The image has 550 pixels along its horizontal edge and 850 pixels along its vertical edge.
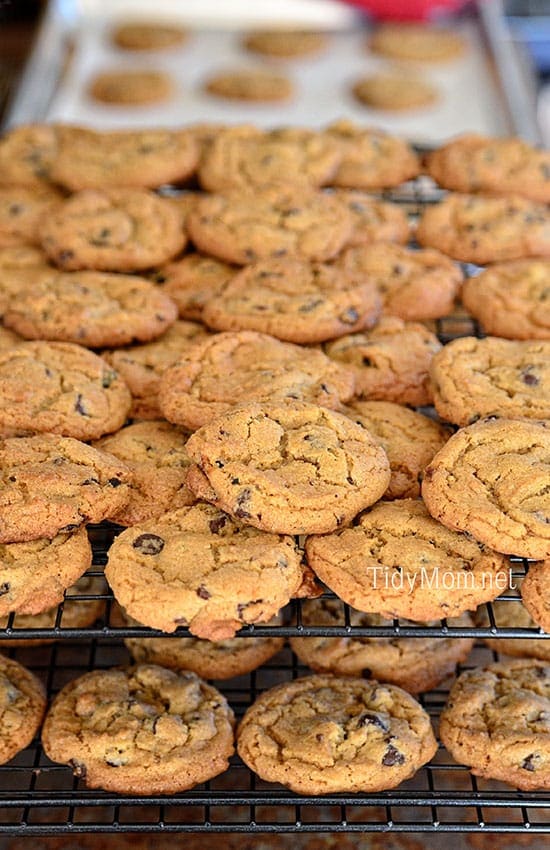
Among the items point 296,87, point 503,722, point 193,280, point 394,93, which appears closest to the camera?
point 503,722

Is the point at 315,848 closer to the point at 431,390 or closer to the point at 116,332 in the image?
the point at 431,390

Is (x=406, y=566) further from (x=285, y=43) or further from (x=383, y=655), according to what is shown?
(x=285, y=43)

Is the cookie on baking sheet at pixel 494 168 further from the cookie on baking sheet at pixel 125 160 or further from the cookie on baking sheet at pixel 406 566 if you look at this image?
the cookie on baking sheet at pixel 406 566

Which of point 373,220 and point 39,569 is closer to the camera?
point 39,569

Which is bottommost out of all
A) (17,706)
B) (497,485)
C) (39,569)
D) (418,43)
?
(17,706)

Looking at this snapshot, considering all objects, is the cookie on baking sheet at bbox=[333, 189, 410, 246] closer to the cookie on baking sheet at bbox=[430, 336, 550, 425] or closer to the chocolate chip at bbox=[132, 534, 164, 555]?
the cookie on baking sheet at bbox=[430, 336, 550, 425]

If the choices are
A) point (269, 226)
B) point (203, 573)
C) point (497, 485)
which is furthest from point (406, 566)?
point (269, 226)
